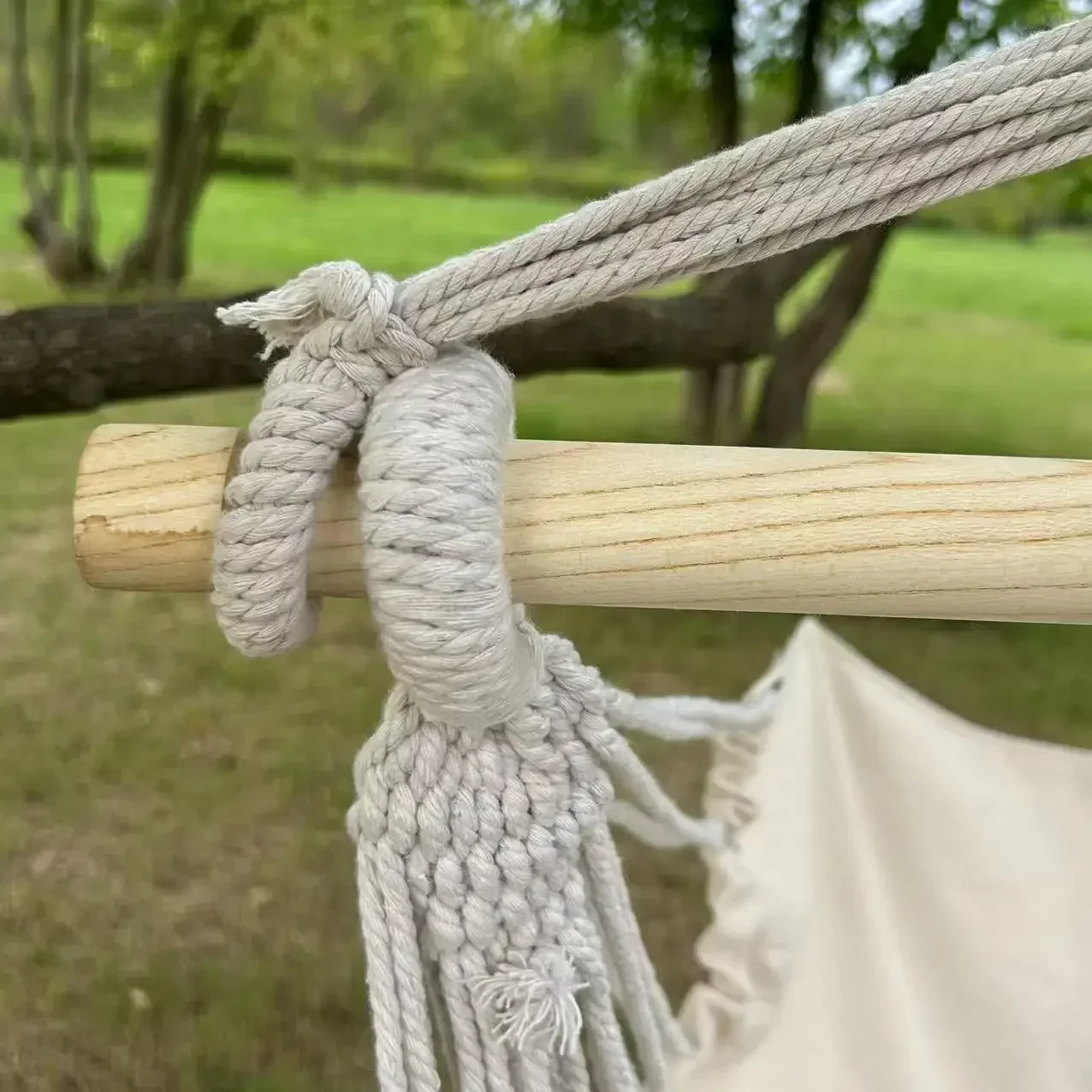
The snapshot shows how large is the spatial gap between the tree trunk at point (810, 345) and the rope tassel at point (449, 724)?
2.60 feet

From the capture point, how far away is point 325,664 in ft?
2.44

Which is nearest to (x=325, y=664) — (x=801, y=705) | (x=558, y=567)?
(x=801, y=705)

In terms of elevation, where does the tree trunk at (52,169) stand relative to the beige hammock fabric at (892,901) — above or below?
above

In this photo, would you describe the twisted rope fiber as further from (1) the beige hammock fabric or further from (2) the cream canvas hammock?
(1) the beige hammock fabric

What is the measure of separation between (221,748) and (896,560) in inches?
20.6

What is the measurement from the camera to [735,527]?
0.26 metres

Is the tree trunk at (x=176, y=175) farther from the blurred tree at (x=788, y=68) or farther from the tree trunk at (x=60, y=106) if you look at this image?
the blurred tree at (x=788, y=68)

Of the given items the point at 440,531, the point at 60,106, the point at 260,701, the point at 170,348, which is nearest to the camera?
the point at 440,531

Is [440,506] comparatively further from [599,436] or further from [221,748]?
[599,436]

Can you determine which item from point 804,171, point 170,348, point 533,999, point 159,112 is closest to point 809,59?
point 159,112

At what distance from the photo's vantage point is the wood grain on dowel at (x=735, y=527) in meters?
0.26

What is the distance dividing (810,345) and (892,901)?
0.70 meters

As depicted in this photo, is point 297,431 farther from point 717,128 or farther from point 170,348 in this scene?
point 717,128

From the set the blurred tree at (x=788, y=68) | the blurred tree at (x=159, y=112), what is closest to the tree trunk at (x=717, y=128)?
the blurred tree at (x=788, y=68)
